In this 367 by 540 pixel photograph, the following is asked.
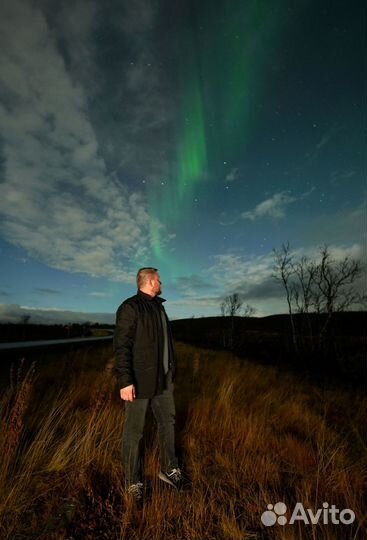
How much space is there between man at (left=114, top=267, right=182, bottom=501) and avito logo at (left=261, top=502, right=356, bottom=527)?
805 mm

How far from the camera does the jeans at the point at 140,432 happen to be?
7.85 feet

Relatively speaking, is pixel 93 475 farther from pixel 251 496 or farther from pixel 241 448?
pixel 241 448

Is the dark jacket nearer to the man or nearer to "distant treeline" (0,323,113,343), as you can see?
the man

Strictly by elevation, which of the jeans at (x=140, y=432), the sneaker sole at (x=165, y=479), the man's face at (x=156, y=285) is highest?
the man's face at (x=156, y=285)

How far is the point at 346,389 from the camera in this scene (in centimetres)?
995

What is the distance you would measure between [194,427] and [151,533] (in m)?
2.12

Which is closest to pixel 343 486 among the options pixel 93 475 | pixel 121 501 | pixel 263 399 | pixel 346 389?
pixel 121 501

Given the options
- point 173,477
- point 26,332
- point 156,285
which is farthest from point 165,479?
point 26,332

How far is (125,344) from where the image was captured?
2.48 meters

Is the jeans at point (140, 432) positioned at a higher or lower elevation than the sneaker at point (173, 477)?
higher

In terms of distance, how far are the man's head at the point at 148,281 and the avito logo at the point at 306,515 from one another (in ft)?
6.66

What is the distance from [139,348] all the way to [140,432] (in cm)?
→ 75

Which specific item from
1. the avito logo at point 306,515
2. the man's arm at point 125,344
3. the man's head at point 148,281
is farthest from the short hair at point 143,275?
the avito logo at point 306,515

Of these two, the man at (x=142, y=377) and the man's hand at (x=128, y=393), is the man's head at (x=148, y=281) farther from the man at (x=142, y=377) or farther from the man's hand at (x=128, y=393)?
the man's hand at (x=128, y=393)
